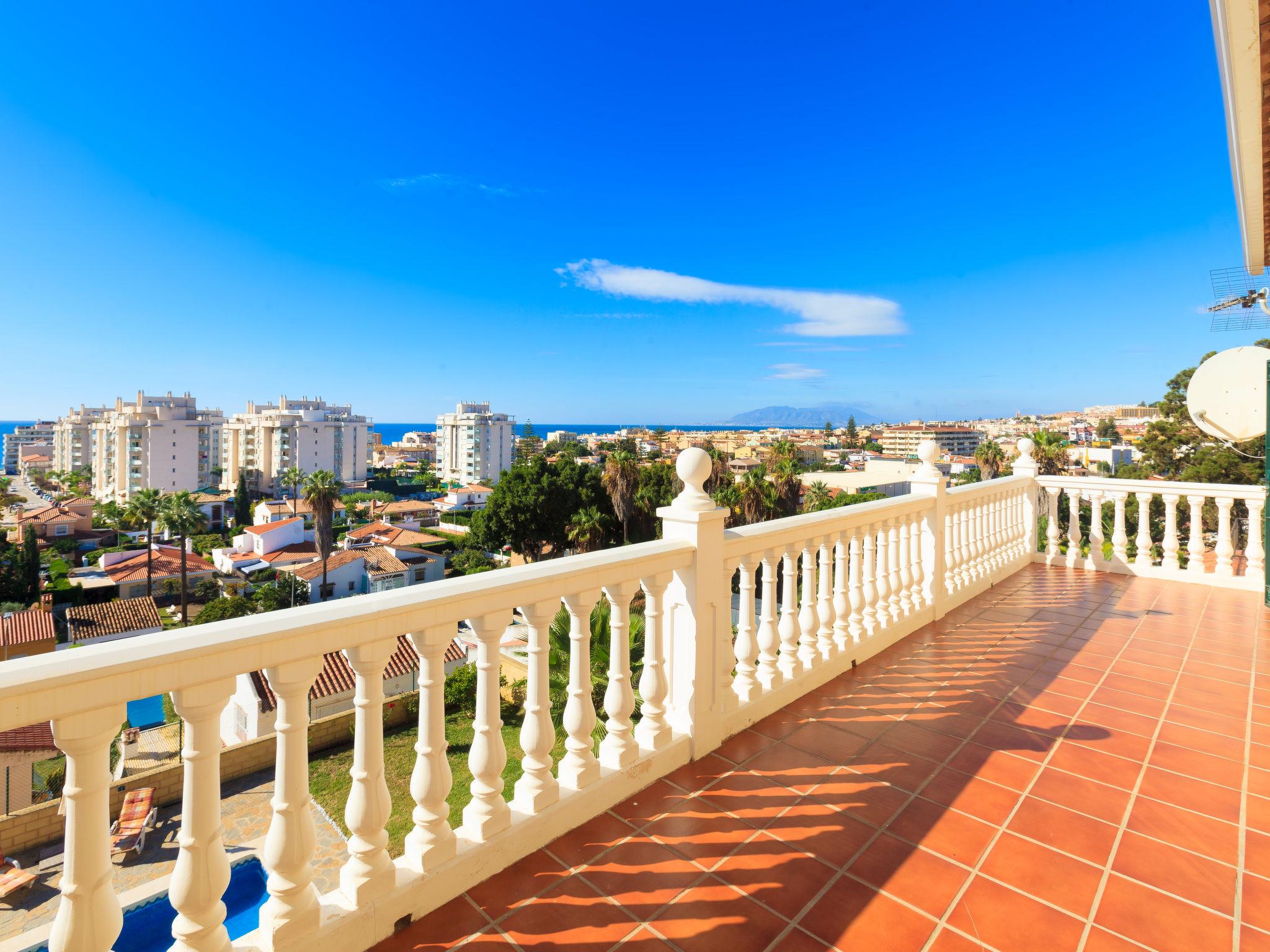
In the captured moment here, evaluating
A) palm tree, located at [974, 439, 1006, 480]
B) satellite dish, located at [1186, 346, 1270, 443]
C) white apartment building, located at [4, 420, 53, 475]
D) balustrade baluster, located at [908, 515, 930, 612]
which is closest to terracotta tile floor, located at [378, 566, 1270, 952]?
balustrade baluster, located at [908, 515, 930, 612]

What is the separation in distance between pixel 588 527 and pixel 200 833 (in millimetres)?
29739

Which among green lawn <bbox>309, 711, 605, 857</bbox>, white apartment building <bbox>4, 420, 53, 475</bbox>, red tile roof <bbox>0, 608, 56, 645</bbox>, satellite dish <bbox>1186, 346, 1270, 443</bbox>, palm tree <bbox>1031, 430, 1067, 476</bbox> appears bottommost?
green lawn <bbox>309, 711, 605, 857</bbox>

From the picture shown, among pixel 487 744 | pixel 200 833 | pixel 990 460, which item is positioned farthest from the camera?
pixel 990 460

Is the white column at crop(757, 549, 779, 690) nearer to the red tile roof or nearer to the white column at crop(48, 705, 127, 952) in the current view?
the white column at crop(48, 705, 127, 952)

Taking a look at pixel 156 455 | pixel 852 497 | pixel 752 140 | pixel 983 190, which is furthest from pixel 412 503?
pixel 983 190

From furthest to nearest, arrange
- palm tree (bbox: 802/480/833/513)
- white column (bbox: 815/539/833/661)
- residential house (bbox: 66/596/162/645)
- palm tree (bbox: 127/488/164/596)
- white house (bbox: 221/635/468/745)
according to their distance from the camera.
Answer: palm tree (bbox: 127/488/164/596)
palm tree (bbox: 802/480/833/513)
residential house (bbox: 66/596/162/645)
white house (bbox: 221/635/468/745)
white column (bbox: 815/539/833/661)

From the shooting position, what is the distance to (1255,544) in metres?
5.03

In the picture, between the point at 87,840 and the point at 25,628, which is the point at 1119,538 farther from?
the point at 25,628

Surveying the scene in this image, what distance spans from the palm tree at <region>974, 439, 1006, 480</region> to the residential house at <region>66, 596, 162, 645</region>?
3914 cm

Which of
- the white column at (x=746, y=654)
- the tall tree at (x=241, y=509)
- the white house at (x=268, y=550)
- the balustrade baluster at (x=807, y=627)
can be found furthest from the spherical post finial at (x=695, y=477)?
the tall tree at (x=241, y=509)

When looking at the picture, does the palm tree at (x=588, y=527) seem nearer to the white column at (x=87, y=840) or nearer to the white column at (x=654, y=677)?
the white column at (x=654, y=677)

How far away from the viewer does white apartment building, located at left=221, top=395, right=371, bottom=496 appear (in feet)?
234

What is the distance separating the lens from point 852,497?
100 ft

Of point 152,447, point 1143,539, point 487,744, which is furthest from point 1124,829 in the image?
point 152,447
